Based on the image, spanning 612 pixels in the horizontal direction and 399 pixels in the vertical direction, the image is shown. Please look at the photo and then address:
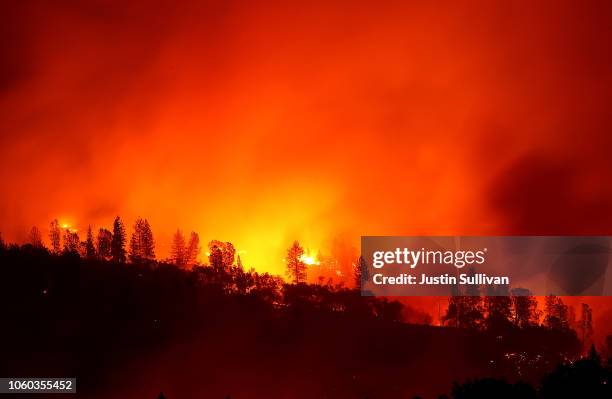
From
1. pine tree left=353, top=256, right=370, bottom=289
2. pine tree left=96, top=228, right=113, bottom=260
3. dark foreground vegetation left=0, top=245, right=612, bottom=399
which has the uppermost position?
pine tree left=96, top=228, right=113, bottom=260

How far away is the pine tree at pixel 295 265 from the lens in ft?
456

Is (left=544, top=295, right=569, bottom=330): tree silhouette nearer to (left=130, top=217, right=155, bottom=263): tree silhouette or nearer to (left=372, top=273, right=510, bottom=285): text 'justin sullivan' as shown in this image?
(left=372, top=273, right=510, bottom=285): text 'justin sullivan'

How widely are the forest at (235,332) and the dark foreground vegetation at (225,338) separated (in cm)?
30

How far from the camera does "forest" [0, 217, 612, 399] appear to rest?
3797 inches

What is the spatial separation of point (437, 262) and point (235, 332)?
6135cm

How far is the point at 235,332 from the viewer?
374 ft

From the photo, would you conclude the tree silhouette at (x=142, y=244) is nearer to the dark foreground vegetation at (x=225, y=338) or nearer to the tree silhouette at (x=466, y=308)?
the dark foreground vegetation at (x=225, y=338)

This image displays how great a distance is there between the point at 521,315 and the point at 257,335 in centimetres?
5413

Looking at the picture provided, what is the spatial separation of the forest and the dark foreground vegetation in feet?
0.98

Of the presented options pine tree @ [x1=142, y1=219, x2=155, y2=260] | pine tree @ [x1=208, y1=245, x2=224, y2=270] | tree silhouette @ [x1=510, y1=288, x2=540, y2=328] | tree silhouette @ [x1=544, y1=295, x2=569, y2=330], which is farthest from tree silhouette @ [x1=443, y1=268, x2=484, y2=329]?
pine tree @ [x1=142, y1=219, x2=155, y2=260]

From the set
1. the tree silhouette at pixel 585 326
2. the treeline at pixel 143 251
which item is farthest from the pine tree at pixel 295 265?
the tree silhouette at pixel 585 326

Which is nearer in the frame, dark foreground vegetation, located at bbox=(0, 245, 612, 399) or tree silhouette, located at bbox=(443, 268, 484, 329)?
dark foreground vegetation, located at bbox=(0, 245, 612, 399)

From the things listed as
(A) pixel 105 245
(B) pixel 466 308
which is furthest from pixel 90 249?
(B) pixel 466 308

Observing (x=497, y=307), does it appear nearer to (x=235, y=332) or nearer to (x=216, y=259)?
(x=235, y=332)
